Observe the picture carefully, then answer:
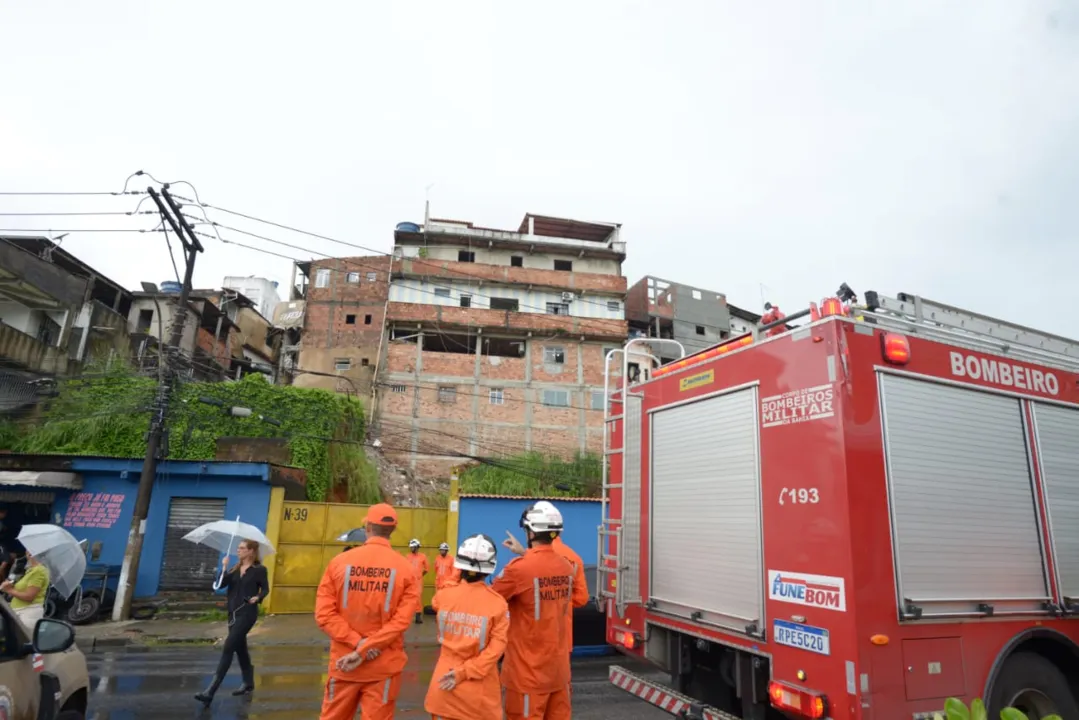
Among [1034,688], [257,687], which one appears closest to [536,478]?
[257,687]

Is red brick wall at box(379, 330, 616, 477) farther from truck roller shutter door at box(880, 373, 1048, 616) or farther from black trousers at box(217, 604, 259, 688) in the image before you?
truck roller shutter door at box(880, 373, 1048, 616)

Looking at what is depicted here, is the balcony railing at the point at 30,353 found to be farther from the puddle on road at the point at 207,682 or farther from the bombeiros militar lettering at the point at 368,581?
the bombeiros militar lettering at the point at 368,581

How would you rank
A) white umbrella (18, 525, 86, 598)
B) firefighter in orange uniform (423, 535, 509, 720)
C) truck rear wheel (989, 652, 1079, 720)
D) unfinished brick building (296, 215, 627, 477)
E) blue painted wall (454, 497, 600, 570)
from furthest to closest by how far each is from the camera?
1. unfinished brick building (296, 215, 627, 477)
2. blue painted wall (454, 497, 600, 570)
3. white umbrella (18, 525, 86, 598)
4. truck rear wheel (989, 652, 1079, 720)
5. firefighter in orange uniform (423, 535, 509, 720)

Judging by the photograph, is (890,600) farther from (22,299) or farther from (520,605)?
(22,299)

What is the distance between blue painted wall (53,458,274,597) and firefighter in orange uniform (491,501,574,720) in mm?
13039

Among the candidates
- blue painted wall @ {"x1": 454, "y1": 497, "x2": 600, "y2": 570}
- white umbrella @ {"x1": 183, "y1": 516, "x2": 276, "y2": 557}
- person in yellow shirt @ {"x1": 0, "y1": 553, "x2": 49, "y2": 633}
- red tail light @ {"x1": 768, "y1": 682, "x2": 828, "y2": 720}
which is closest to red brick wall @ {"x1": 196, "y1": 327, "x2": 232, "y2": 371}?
blue painted wall @ {"x1": 454, "y1": 497, "x2": 600, "y2": 570}

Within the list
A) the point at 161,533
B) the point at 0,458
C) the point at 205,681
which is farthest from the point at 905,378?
the point at 0,458

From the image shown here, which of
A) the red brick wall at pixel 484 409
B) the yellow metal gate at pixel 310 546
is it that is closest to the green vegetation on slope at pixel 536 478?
the red brick wall at pixel 484 409

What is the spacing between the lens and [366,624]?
4348mm

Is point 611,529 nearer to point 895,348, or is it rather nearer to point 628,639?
point 628,639

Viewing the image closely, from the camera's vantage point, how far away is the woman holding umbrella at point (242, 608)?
7.19 metres

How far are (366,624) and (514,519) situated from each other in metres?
12.7

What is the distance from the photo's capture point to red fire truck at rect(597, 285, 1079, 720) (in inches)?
153

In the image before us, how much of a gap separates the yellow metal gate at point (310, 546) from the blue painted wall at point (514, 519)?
977 millimetres
